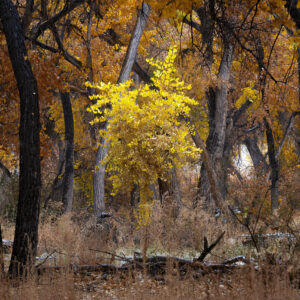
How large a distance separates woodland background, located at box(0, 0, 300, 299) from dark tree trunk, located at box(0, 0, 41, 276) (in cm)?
2

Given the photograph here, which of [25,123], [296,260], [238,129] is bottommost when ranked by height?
[296,260]

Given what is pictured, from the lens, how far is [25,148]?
238 inches

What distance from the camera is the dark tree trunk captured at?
19.5 feet

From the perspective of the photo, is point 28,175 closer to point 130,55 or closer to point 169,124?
point 169,124

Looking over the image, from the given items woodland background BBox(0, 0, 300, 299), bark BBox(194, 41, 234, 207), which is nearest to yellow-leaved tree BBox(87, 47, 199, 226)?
woodland background BBox(0, 0, 300, 299)

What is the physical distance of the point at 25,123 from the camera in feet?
20.0

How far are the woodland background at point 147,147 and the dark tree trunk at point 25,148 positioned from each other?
0.7 inches

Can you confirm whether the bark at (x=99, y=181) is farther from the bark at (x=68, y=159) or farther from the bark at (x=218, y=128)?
the bark at (x=218, y=128)

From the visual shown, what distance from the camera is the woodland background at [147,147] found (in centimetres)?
465

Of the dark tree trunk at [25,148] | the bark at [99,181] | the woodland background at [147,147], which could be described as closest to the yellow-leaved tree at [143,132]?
the woodland background at [147,147]

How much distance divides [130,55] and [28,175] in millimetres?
6978

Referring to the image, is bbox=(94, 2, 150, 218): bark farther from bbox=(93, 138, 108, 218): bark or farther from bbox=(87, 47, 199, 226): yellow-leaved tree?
bbox=(87, 47, 199, 226): yellow-leaved tree

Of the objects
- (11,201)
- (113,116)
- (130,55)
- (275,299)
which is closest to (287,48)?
(130,55)

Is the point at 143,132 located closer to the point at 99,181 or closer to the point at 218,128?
the point at 99,181
